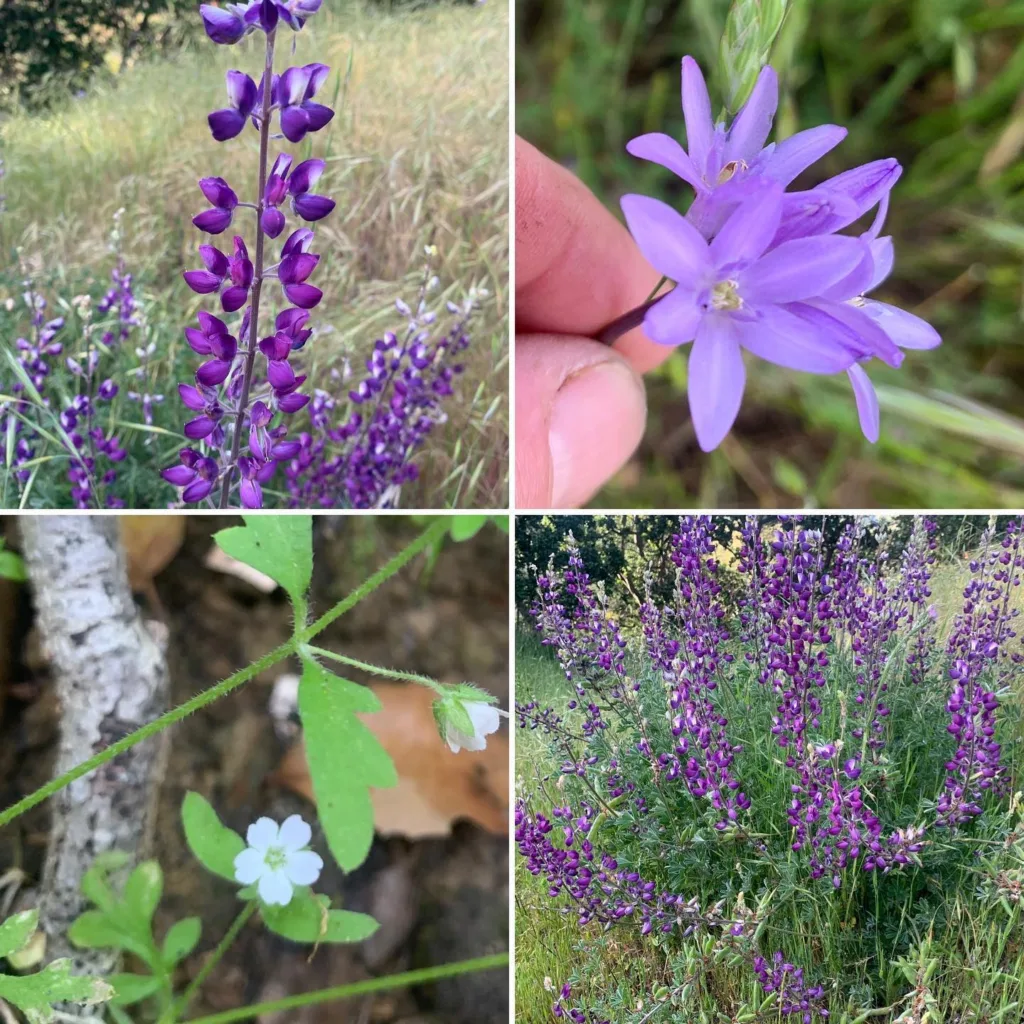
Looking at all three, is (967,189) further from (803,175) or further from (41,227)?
(41,227)

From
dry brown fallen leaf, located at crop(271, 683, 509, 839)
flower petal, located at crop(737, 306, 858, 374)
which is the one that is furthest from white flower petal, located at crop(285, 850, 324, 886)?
flower petal, located at crop(737, 306, 858, 374)

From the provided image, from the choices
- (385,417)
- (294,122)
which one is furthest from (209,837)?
(294,122)

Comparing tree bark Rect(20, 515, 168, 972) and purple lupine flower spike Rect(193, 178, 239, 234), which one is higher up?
purple lupine flower spike Rect(193, 178, 239, 234)

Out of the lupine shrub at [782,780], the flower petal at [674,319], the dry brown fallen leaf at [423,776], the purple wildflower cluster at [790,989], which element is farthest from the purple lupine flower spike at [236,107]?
the purple wildflower cluster at [790,989]

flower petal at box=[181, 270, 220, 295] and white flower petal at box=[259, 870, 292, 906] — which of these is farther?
white flower petal at box=[259, 870, 292, 906]

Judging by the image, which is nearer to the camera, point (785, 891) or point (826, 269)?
point (826, 269)

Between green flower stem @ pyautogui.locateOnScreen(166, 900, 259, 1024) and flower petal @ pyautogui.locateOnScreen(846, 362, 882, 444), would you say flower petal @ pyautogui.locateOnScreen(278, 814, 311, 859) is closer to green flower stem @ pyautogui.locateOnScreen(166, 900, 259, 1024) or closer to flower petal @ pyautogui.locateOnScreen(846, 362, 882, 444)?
green flower stem @ pyautogui.locateOnScreen(166, 900, 259, 1024)

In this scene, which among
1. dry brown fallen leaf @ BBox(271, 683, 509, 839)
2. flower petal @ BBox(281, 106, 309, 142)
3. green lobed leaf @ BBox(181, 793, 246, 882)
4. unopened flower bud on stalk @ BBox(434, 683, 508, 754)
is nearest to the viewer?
flower petal @ BBox(281, 106, 309, 142)

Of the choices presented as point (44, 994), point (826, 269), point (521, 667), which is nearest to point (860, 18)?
point (826, 269)
